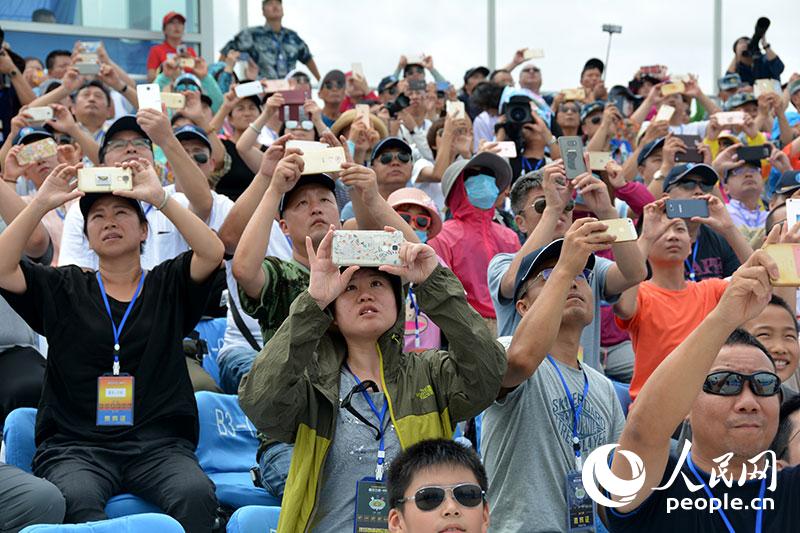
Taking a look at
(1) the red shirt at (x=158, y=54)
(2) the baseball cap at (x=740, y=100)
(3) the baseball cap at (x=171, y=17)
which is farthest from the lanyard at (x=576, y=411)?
(3) the baseball cap at (x=171, y=17)

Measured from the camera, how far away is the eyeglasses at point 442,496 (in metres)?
3.01

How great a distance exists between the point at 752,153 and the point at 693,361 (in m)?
5.67

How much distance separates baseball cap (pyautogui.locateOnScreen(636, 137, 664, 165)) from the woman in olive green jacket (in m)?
5.04

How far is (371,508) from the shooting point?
3.41 meters

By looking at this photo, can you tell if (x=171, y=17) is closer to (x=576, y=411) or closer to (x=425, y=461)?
(x=576, y=411)

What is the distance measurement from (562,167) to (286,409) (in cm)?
208

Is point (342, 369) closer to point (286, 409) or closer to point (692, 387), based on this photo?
point (286, 409)

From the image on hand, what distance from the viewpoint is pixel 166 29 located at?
11070 millimetres

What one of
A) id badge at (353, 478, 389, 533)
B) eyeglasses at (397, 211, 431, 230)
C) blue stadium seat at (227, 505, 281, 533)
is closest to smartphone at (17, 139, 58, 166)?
eyeglasses at (397, 211, 431, 230)

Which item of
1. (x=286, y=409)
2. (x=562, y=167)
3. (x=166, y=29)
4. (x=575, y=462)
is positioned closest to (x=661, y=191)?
(x=562, y=167)

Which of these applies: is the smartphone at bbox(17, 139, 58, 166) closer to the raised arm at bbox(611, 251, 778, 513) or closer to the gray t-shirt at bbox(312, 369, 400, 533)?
the gray t-shirt at bbox(312, 369, 400, 533)

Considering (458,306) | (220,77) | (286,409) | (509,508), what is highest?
(220,77)

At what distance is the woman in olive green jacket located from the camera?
11.1 feet

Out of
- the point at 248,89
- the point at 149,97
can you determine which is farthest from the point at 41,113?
the point at 149,97
